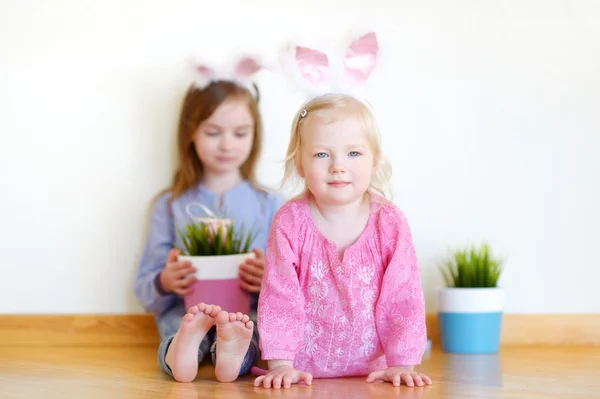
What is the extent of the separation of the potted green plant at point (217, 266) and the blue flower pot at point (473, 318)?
0.53 m

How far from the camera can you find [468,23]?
218 cm

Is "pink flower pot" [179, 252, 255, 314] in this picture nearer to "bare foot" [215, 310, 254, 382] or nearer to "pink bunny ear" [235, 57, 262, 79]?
"bare foot" [215, 310, 254, 382]

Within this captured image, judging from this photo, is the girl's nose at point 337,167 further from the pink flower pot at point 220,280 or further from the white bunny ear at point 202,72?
the white bunny ear at point 202,72

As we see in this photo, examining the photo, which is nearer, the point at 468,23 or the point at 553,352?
the point at 553,352

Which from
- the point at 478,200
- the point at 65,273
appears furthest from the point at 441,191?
the point at 65,273

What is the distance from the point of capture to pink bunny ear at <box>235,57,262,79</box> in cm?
205

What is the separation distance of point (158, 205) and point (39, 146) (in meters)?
0.36

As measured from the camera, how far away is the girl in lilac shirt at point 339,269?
151 cm

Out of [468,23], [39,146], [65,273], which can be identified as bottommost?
[65,273]

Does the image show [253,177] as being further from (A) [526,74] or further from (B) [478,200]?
(A) [526,74]

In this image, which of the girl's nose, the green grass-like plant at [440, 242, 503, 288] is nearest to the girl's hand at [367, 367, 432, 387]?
the girl's nose

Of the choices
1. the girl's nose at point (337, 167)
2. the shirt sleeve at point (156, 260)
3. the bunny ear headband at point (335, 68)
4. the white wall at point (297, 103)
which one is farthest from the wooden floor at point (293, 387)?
the bunny ear headband at point (335, 68)

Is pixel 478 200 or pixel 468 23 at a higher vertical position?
pixel 468 23

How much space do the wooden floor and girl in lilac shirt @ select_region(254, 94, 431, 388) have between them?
3.1 inches
